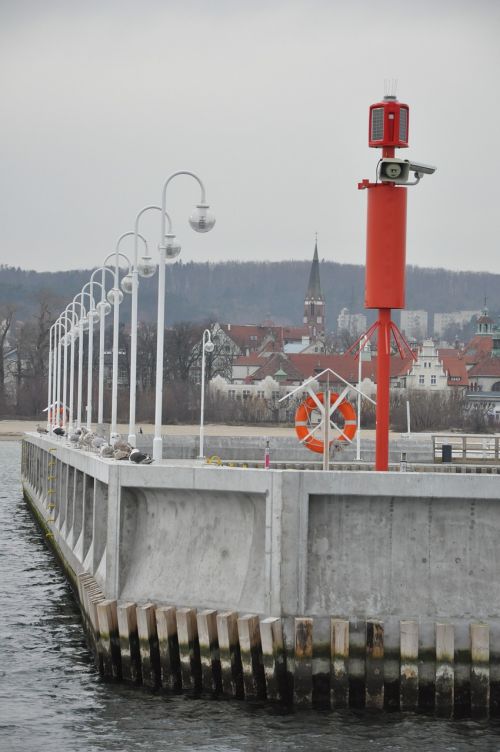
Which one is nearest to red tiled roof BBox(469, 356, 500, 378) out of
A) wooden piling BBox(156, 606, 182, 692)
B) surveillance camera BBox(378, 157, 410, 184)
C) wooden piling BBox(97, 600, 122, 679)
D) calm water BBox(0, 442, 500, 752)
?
surveillance camera BBox(378, 157, 410, 184)

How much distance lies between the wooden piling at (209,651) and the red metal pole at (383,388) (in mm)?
5495

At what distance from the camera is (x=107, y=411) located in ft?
419

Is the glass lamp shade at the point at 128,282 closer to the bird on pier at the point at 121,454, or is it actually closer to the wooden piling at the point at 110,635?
the bird on pier at the point at 121,454

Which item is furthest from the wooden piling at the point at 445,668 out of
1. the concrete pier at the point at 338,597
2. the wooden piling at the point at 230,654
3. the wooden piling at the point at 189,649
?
the wooden piling at the point at 189,649

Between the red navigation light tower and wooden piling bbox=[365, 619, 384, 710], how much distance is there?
5.62 meters

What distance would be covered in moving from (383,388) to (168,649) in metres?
→ 6.48

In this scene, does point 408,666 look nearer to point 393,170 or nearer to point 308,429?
point 393,170

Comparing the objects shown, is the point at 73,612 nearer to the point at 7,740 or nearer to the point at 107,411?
the point at 7,740

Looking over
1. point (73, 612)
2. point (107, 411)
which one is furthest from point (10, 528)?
point (107, 411)

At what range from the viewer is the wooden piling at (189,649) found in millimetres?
21172

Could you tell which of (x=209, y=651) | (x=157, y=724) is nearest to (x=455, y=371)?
(x=209, y=651)

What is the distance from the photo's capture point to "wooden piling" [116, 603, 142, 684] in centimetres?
2212

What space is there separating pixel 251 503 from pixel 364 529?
178 centimetres

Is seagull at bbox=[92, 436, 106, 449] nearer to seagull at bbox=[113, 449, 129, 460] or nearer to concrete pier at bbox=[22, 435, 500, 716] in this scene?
seagull at bbox=[113, 449, 129, 460]
